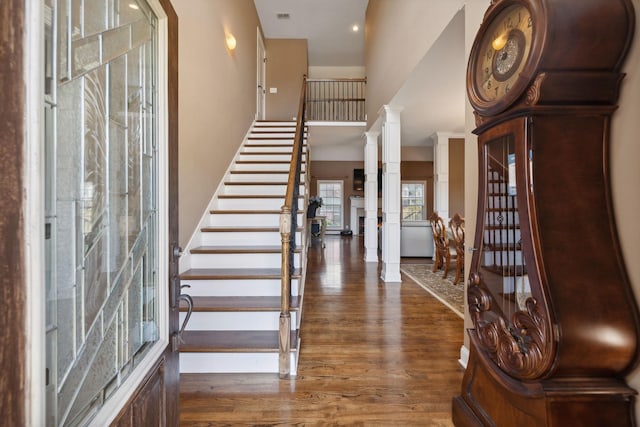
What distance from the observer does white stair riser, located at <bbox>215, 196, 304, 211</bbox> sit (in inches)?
147

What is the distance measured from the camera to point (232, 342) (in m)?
2.11

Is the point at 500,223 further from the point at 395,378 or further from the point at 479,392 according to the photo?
the point at 395,378

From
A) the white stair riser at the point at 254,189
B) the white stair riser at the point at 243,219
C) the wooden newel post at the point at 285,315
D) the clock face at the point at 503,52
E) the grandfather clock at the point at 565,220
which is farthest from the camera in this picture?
the white stair riser at the point at 254,189

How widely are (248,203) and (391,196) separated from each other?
2.22 meters

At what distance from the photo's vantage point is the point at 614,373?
3.15ft

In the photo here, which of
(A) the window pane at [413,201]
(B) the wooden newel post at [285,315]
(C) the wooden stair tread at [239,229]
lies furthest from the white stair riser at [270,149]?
(A) the window pane at [413,201]

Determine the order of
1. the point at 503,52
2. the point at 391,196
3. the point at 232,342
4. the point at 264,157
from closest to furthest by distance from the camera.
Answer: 1. the point at 503,52
2. the point at 232,342
3. the point at 391,196
4. the point at 264,157

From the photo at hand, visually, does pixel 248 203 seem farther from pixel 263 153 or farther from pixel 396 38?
pixel 396 38

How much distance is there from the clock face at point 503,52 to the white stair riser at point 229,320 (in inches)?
74.4

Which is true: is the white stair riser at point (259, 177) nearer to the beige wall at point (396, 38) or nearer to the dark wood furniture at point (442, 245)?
the beige wall at point (396, 38)

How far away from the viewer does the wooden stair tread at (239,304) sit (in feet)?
7.39

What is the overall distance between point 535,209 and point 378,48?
4879 mm

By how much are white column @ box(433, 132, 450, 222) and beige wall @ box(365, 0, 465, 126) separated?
7.67 feet

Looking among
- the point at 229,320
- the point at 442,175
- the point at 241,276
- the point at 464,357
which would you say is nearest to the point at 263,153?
the point at 241,276
